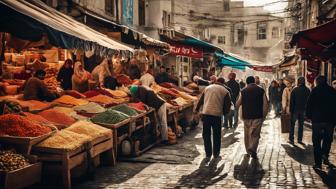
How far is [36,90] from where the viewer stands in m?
10.7

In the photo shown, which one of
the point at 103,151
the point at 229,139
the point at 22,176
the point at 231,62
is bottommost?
the point at 229,139

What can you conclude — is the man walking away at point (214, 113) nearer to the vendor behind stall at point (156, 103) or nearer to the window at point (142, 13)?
the vendor behind stall at point (156, 103)

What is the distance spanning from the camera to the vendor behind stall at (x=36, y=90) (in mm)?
10641

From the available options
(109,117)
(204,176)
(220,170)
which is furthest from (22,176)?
(220,170)

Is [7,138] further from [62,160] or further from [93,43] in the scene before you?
[93,43]

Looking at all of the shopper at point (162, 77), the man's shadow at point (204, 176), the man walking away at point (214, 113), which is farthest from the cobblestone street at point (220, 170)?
the shopper at point (162, 77)

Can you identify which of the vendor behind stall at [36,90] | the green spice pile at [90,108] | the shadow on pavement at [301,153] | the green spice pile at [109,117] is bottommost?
the shadow on pavement at [301,153]

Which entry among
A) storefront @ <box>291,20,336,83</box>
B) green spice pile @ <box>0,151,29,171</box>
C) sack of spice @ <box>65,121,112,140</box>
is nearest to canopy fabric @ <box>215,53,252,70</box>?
storefront @ <box>291,20,336,83</box>

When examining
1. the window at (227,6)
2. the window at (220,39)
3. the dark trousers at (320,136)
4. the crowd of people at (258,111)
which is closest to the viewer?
the dark trousers at (320,136)

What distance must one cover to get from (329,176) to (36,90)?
6.84 metres

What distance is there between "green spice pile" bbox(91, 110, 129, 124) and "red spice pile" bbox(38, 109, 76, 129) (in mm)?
704

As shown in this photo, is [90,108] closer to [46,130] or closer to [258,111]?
[46,130]

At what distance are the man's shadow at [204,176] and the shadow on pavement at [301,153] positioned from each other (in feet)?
6.53

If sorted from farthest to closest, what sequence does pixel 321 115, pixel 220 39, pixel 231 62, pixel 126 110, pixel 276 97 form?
pixel 220 39 < pixel 231 62 < pixel 276 97 < pixel 126 110 < pixel 321 115
